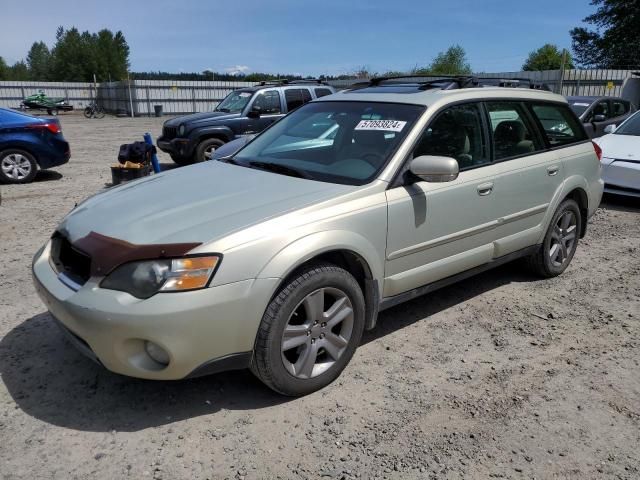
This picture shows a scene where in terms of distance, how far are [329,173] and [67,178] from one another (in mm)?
8465

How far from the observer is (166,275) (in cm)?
257

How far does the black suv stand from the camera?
10.7 meters

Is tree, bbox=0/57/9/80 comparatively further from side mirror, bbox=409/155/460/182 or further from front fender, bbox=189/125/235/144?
side mirror, bbox=409/155/460/182

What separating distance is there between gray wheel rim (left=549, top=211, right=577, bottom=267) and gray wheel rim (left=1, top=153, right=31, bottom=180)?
8.77 m

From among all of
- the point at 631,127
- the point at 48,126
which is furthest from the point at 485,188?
the point at 48,126

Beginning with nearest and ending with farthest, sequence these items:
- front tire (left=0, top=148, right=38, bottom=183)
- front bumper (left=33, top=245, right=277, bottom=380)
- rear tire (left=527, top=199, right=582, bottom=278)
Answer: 1. front bumper (left=33, top=245, right=277, bottom=380)
2. rear tire (left=527, top=199, right=582, bottom=278)
3. front tire (left=0, top=148, right=38, bottom=183)

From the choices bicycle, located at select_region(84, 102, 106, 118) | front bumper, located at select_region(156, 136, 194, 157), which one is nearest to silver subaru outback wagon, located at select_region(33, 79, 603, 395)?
front bumper, located at select_region(156, 136, 194, 157)

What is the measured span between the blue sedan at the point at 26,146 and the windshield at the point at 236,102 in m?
3.40

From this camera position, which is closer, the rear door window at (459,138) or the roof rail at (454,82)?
the rear door window at (459,138)

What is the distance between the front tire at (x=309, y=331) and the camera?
279 cm

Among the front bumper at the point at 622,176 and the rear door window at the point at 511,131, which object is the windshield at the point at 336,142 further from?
the front bumper at the point at 622,176

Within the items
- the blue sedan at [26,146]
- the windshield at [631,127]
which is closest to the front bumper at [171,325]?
the blue sedan at [26,146]

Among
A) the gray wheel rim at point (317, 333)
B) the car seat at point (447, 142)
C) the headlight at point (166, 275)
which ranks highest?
the car seat at point (447, 142)

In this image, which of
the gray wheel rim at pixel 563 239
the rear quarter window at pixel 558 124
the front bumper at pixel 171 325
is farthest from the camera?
the gray wheel rim at pixel 563 239
